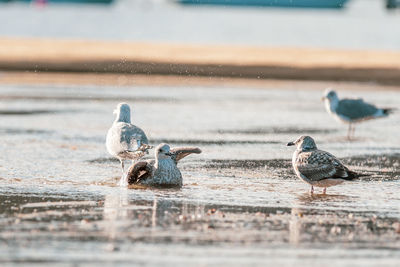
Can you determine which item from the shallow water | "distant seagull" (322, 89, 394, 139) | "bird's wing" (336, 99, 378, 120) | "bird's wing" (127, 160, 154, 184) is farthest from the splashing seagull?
"bird's wing" (336, 99, 378, 120)

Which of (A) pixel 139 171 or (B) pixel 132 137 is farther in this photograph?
(B) pixel 132 137

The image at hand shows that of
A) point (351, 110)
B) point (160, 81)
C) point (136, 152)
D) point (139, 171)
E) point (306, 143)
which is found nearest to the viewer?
point (139, 171)

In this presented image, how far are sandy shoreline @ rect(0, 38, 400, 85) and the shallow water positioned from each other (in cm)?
977

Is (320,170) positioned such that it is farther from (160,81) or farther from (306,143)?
(160,81)

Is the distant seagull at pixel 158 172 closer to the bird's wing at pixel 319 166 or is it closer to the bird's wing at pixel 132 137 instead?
the bird's wing at pixel 132 137

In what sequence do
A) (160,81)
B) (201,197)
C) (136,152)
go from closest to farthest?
(201,197) → (136,152) → (160,81)

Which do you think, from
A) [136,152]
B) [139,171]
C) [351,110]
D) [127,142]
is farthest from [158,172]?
[351,110]

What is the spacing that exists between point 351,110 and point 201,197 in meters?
8.54

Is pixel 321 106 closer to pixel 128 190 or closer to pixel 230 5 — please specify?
pixel 128 190

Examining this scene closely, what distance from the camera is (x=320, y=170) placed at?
39.0 ft

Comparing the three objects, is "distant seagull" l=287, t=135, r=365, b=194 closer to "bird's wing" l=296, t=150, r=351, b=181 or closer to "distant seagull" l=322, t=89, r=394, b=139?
"bird's wing" l=296, t=150, r=351, b=181


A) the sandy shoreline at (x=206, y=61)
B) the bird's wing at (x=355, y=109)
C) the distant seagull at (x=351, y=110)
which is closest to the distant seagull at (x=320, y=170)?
the distant seagull at (x=351, y=110)

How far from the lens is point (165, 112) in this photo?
21078 mm

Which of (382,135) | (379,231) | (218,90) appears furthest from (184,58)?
(379,231)
